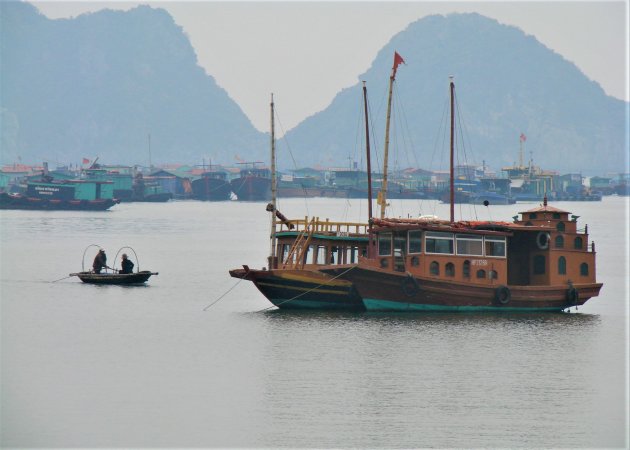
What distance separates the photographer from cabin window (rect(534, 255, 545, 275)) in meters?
56.8

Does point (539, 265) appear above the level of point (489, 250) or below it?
below

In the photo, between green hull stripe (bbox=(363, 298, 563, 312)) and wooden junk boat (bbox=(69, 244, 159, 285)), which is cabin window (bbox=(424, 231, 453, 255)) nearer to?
green hull stripe (bbox=(363, 298, 563, 312))

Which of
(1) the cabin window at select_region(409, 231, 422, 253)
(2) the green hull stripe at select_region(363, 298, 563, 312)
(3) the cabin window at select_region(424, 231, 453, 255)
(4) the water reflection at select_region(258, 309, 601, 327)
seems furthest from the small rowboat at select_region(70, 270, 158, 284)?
(3) the cabin window at select_region(424, 231, 453, 255)

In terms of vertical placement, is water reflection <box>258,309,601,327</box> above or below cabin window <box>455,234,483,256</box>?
below

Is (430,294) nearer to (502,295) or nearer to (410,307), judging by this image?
(410,307)

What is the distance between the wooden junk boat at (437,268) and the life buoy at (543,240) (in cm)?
5

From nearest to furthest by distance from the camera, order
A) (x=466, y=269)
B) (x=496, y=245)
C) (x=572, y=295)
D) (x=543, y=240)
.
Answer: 1. (x=466, y=269)
2. (x=496, y=245)
3. (x=572, y=295)
4. (x=543, y=240)

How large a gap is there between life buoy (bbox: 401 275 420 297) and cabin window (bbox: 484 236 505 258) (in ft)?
13.2

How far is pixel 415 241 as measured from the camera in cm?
5450

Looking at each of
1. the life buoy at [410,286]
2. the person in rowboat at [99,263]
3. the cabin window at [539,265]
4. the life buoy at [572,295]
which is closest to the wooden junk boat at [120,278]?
the person in rowboat at [99,263]

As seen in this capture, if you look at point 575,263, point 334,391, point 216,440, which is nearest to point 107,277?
point 575,263

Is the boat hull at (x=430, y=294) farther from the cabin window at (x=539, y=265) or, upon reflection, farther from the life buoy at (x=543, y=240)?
the life buoy at (x=543, y=240)

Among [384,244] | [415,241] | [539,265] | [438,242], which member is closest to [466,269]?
[438,242]

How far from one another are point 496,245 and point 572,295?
15.1 feet
